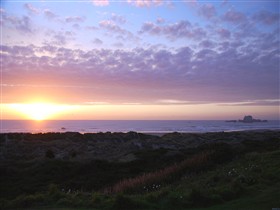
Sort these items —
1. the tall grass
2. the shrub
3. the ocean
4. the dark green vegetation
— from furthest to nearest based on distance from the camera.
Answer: the ocean → the tall grass → the dark green vegetation → the shrub

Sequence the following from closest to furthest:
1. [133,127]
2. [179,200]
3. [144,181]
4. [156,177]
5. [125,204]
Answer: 1. [125,204]
2. [179,200]
3. [144,181]
4. [156,177]
5. [133,127]

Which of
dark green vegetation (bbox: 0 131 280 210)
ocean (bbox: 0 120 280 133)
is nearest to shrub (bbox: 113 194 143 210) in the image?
dark green vegetation (bbox: 0 131 280 210)

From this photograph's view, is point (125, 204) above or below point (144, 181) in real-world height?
above

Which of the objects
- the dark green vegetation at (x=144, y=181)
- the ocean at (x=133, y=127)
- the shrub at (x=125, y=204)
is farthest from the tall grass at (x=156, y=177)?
the ocean at (x=133, y=127)

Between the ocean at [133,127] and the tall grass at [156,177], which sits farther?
the ocean at [133,127]

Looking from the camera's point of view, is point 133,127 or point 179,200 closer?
point 179,200

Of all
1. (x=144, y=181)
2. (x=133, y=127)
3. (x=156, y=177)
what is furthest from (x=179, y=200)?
(x=133, y=127)

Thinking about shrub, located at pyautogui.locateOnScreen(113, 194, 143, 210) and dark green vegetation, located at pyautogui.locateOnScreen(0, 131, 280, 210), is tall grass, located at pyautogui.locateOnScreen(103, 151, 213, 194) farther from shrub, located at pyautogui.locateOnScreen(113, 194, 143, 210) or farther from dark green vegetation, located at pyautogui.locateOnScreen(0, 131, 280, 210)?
shrub, located at pyautogui.locateOnScreen(113, 194, 143, 210)

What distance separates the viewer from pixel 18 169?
74.5ft

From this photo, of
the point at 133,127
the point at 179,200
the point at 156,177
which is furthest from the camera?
the point at 133,127

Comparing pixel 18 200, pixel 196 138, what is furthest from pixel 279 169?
pixel 196 138

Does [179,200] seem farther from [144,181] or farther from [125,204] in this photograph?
[144,181]

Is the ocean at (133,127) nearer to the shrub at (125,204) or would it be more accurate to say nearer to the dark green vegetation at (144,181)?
the dark green vegetation at (144,181)

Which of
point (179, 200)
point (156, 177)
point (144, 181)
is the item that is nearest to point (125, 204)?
point (179, 200)
